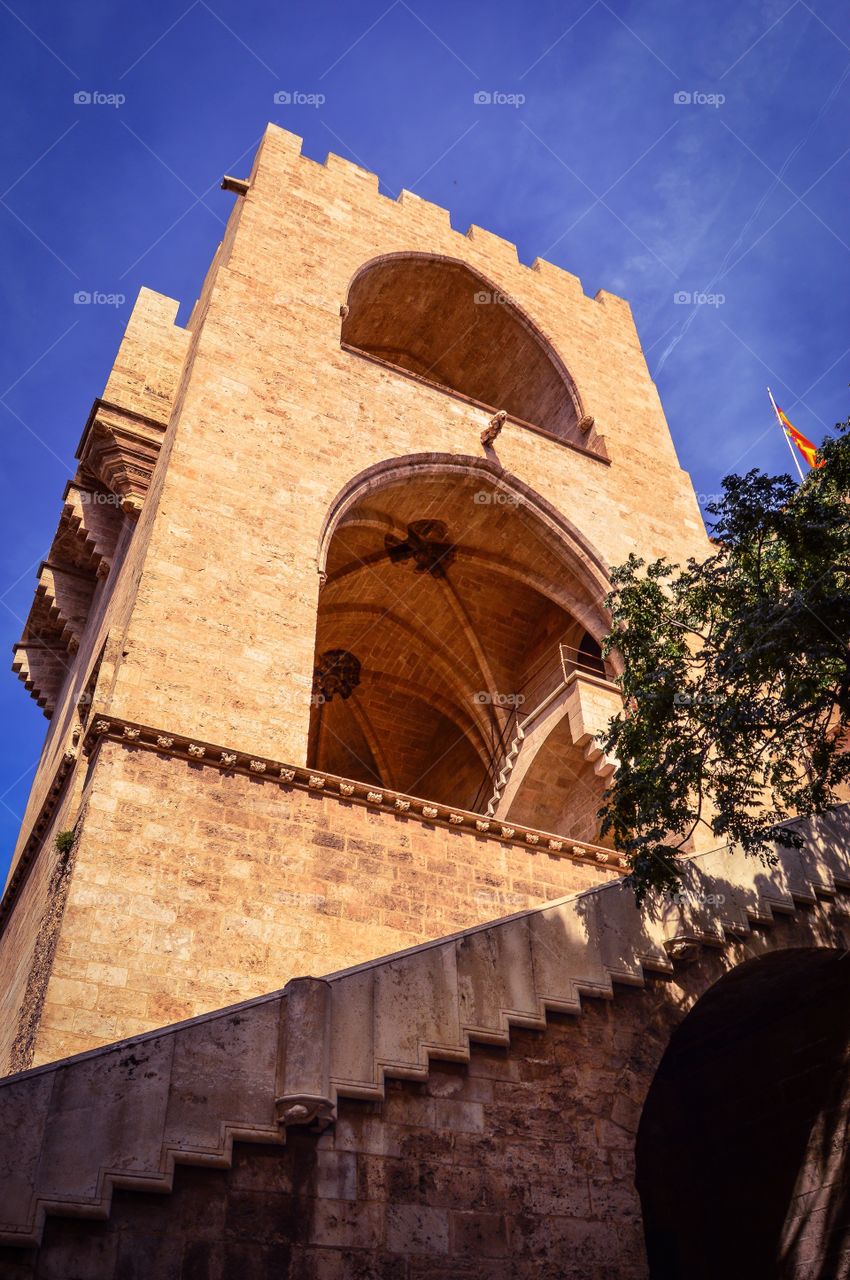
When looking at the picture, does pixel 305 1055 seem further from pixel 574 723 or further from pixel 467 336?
pixel 467 336

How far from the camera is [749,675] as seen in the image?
750 centimetres

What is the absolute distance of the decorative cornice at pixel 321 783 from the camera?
28.3 ft

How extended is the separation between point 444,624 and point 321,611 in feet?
7.46

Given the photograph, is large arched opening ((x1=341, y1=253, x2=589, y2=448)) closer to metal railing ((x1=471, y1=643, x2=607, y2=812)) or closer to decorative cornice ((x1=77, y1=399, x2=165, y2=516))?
metal railing ((x1=471, y1=643, x2=607, y2=812))

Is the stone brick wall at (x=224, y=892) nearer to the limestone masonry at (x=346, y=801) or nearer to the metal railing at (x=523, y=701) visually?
the limestone masonry at (x=346, y=801)

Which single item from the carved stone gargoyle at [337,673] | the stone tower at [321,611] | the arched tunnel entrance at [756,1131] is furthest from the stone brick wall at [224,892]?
the carved stone gargoyle at [337,673]

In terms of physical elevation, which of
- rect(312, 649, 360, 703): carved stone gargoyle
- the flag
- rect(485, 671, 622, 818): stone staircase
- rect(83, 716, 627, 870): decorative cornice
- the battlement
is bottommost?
rect(83, 716, 627, 870): decorative cornice

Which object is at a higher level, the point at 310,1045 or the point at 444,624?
the point at 444,624

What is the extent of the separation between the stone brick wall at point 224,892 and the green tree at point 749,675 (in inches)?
78.8

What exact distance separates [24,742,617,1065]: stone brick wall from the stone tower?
2 cm

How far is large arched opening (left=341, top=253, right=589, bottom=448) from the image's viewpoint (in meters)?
18.3

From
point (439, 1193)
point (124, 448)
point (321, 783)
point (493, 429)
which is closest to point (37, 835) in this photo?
point (321, 783)

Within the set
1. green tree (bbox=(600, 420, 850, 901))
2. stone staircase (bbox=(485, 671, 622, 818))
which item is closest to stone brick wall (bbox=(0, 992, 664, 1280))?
green tree (bbox=(600, 420, 850, 901))

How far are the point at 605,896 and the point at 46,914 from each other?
461cm
